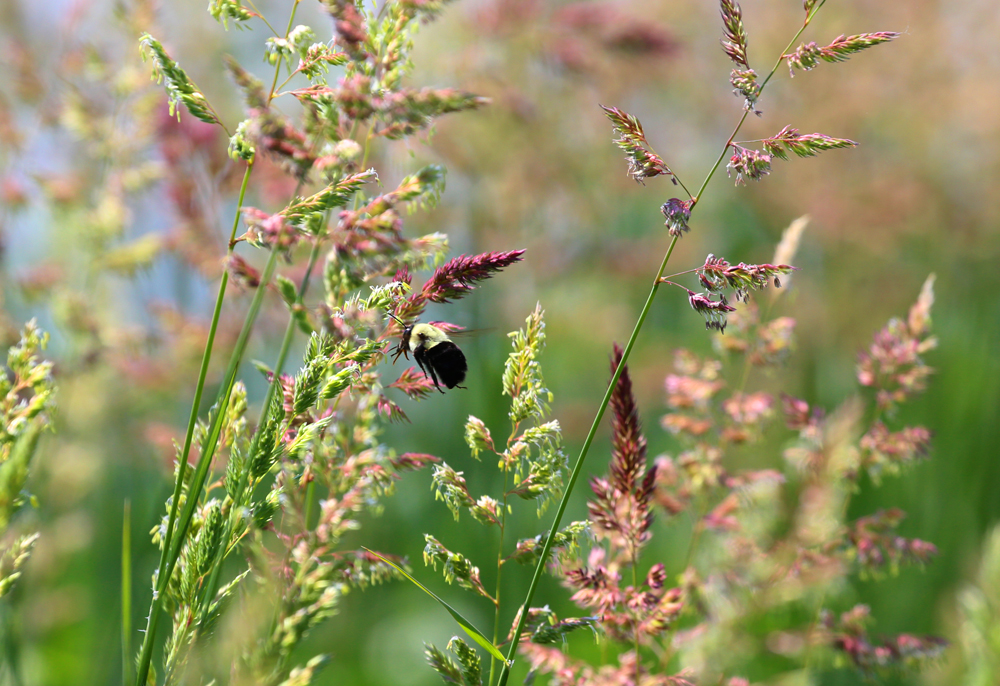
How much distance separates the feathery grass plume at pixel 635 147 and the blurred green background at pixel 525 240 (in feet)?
2.64

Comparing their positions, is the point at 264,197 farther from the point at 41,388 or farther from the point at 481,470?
the point at 41,388

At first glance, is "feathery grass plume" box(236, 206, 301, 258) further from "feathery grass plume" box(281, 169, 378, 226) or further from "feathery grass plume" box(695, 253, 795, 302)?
"feathery grass plume" box(695, 253, 795, 302)

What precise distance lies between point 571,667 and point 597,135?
318cm

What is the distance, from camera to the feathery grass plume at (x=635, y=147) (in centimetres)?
81

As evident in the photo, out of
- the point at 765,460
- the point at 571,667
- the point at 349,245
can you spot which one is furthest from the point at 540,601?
the point at 349,245

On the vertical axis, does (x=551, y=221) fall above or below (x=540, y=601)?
above

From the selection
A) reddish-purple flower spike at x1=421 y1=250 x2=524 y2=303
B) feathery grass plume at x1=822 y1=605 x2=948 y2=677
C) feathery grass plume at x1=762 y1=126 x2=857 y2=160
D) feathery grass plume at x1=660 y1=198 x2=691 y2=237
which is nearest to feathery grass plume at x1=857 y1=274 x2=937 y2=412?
feathery grass plume at x1=822 y1=605 x2=948 y2=677

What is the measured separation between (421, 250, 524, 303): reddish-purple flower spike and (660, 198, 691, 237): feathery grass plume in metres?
0.15

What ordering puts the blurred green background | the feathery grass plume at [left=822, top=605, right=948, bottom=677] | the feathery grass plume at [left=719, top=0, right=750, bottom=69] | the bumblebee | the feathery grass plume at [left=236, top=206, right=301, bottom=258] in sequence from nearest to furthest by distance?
the feathery grass plume at [left=236, top=206, right=301, bottom=258]
the feathery grass plume at [left=719, top=0, right=750, bottom=69]
the feathery grass plume at [left=822, top=605, right=948, bottom=677]
the bumblebee
the blurred green background

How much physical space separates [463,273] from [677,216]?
0.75 ft

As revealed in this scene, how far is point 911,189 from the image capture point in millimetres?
3771

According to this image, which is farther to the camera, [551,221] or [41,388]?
[551,221]

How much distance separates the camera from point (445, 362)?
58.9 inches

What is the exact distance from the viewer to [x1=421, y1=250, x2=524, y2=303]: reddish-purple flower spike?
2.57 feet
